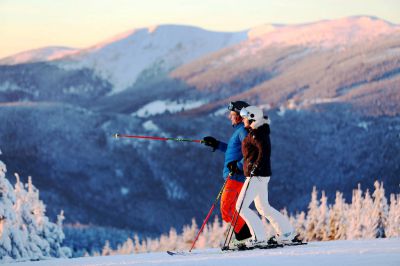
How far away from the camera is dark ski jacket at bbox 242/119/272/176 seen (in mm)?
10430

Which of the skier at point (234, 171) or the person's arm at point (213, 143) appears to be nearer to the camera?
the skier at point (234, 171)

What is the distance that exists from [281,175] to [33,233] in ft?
584

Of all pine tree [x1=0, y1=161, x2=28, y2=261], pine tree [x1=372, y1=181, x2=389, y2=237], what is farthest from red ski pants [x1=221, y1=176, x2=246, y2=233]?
pine tree [x1=372, y1=181, x2=389, y2=237]

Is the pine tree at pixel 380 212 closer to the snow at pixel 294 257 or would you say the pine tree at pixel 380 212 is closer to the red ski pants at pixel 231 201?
the snow at pixel 294 257

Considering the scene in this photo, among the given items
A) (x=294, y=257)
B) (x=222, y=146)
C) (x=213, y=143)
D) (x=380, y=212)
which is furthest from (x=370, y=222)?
(x=294, y=257)

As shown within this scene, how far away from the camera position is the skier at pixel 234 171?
10.8 metres

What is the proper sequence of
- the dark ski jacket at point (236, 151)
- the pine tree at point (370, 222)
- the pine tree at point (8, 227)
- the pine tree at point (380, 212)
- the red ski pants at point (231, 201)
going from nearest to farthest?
the dark ski jacket at point (236, 151), the red ski pants at point (231, 201), the pine tree at point (8, 227), the pine tree at point (370, 222), the pine tree at point (380, 212)

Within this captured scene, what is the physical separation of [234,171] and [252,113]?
820 mm

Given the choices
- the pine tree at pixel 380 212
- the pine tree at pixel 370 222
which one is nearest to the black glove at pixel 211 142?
the pine tree at pixel 370 222

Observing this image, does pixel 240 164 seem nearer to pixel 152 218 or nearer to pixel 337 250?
pixel 337 250

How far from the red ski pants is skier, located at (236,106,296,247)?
0.92ft

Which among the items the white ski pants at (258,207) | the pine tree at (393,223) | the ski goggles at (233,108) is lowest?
the pine tree at (393,223)

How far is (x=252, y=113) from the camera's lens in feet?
34.3

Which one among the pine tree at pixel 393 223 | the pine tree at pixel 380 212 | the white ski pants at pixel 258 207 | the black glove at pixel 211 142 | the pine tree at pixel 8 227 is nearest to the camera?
the white ski pants at pixel 258 207
